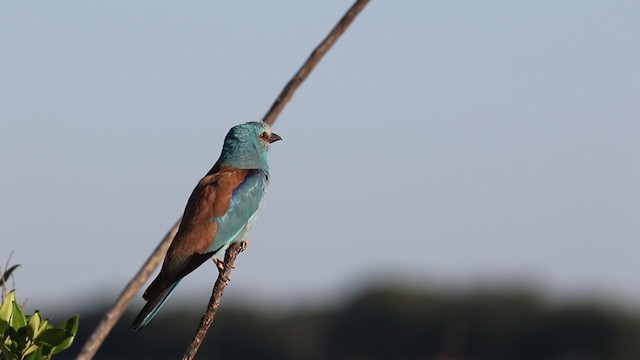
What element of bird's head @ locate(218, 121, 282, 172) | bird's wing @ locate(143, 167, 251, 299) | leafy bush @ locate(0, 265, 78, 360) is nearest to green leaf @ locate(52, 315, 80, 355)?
leafy bush @ locate(0, 265, 78, 360)

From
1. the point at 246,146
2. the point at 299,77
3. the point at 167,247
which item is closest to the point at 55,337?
the point at 167,247

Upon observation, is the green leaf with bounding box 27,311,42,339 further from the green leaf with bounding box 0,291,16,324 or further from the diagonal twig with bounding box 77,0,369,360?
the diagonal twig with bounding box 77,0,369,360

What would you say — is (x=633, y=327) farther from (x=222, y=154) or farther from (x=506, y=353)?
(x=222, y=154)

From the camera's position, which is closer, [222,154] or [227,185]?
[227,185]

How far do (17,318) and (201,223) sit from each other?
107 inches

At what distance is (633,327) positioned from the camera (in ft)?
195

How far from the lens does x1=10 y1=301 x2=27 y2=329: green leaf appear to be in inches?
211

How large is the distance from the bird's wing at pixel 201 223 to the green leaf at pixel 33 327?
2056mm

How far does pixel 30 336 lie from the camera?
534cm

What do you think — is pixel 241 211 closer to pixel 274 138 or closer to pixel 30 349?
pixel 274 138

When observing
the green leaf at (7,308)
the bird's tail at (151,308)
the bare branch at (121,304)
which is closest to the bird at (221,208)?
the bird's tail at (151,308)

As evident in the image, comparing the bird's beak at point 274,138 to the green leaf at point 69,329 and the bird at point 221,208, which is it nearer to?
the bird at point 221,208

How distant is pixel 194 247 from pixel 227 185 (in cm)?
58

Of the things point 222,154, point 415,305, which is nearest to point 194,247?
point 222,154
